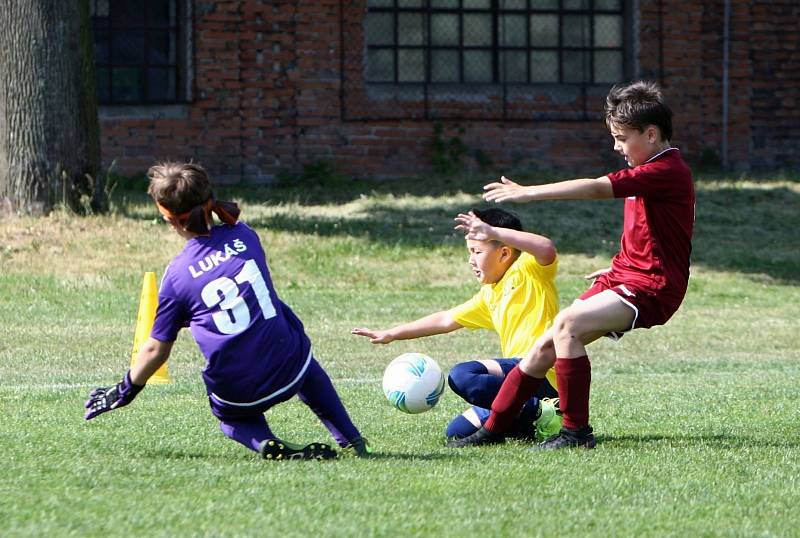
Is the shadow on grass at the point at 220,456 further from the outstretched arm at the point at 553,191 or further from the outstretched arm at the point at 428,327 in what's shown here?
the outstretched arm at the point at 553,191

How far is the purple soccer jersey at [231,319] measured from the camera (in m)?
5.86

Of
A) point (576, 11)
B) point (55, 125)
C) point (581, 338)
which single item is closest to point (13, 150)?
point (55, 125)

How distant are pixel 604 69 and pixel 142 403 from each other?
14.5m

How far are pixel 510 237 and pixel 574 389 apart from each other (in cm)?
76

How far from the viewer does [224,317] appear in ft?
19.2

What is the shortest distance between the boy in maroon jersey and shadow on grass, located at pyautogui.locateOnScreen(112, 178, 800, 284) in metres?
9.90

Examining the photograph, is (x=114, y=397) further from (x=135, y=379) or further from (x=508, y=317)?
(x=508, y=317)

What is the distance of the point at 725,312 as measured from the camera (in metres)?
14.0

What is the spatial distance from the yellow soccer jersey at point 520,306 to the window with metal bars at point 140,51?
13.2m

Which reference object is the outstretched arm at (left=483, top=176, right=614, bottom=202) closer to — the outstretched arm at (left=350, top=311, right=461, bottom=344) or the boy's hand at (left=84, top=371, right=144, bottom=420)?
the outstretched arm at (left=350, top=311, right=461, bottom=344)

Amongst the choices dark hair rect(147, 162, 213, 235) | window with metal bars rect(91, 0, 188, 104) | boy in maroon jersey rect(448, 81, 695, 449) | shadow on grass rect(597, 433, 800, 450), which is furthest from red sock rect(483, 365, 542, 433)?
window with metal bars rect(91, 0, 188, 104)

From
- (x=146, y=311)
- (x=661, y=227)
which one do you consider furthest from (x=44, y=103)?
(x=661, y=227)

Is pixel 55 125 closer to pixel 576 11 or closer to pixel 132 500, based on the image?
pixel 576 11

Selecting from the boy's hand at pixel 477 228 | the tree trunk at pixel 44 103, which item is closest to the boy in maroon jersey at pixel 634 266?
the boy's hand at pixel 477 228
